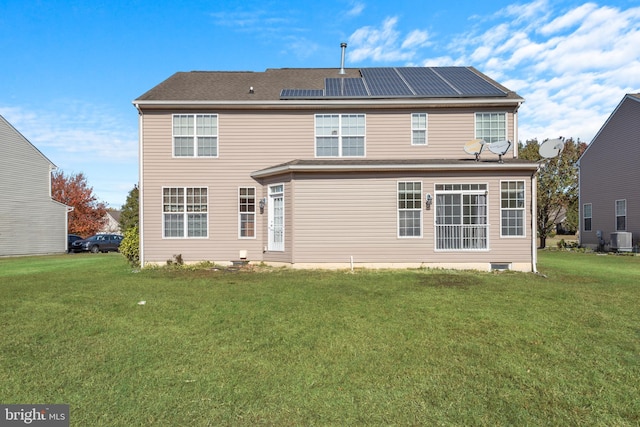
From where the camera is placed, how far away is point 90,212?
123 feet

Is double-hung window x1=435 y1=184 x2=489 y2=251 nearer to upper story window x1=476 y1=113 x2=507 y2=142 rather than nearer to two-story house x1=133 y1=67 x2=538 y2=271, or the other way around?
two-story house x1=133 y1=67 x2=538 y2=271

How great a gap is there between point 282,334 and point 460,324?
2.82 m

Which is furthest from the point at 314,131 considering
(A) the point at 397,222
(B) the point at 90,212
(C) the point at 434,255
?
(B) the point at 90,212

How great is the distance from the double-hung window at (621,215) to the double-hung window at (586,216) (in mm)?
2239

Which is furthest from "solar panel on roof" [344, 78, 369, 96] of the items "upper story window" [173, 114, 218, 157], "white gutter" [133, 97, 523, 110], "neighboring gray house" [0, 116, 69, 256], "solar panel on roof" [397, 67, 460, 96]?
"neighboring gray house" [0, 116, 69, 256]

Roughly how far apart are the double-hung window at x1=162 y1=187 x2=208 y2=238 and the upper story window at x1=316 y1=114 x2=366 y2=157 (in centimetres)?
474

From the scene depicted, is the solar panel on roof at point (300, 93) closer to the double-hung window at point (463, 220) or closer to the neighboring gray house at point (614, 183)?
the double-hung window at point (463, 220)

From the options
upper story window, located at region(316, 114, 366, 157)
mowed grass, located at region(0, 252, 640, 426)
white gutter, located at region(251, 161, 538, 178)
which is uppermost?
Result: upper story window, located at region(316, 114, 366, 157)

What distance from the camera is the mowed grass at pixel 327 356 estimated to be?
3.30m

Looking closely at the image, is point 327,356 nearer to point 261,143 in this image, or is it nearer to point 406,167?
point 406,167

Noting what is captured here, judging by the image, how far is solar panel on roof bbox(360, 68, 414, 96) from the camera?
1341 centimetres

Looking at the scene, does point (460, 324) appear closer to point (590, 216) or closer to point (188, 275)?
point (188, 275)

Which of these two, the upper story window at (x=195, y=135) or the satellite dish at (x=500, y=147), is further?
the upper story window at (x=195, y=135)

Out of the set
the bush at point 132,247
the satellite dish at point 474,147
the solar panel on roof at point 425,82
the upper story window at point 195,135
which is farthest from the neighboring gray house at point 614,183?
the bush at point 132,247
